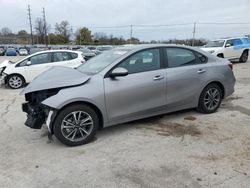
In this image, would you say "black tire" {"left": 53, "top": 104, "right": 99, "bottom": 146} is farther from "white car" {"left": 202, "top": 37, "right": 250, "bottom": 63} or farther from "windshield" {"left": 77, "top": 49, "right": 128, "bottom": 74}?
"white car" {"left": 202, "top": 37, "right": 250, "bottom": 63}

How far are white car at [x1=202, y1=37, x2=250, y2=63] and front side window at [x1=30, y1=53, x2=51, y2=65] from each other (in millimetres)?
9739

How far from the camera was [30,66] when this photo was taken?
10.9 meters

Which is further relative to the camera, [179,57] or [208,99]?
[208,99]

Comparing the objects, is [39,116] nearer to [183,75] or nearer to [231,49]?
[183,75]

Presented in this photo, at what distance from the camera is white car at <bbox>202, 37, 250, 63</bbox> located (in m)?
17.3

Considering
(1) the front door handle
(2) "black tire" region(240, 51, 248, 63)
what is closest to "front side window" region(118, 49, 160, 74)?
(1) the front door handle

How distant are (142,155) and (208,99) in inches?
98.3

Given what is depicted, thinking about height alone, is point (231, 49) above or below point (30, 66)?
above

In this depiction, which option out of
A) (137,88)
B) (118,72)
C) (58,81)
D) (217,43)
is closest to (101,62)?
(118,72)

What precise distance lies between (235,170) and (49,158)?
8.41 ft

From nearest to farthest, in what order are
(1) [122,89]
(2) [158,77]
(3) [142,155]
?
(3) [142,155]
(1) [122,89]
(2) [158,77]

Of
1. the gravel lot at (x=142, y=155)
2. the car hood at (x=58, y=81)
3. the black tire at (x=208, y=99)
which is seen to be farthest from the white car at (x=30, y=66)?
the black tire at (x=208, y=99)

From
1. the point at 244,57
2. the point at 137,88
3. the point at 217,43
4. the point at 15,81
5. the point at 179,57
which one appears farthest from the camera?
the point at 244,57

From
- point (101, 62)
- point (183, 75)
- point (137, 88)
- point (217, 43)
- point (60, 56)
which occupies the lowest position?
point (137, 88)
